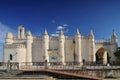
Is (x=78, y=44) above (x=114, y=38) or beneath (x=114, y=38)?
beneath

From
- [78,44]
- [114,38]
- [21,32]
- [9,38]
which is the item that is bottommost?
[78,44]

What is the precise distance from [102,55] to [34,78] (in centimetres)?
4448

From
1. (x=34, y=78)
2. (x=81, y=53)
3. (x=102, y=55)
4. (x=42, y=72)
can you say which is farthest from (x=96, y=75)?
(x=102, y=55)

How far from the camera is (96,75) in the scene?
49.8 metres

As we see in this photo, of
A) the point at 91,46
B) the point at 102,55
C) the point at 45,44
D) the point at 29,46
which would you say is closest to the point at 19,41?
the point at 29,46

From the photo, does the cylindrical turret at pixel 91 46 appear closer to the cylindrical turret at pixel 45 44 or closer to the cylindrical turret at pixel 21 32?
the cylindrical turret at pixel 45 44

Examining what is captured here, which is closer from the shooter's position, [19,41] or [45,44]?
[45,44]

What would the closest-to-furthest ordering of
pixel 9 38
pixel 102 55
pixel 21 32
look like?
pixel 9 38 → pixel 21 32 → pixel 102 55

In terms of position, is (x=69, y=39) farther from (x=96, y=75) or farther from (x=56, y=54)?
(x=96, y=75)

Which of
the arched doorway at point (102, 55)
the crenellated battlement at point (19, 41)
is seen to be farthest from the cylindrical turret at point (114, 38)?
the crenellated battlement at point (19, 41)

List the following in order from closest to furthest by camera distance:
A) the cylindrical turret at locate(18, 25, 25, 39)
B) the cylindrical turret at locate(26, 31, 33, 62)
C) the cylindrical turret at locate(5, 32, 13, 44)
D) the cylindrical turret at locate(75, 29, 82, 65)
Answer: the cylindrical turret at locate(26, 31, 33, 62)
the cylindrical turret at locate(75, 29, 82, 65)
the cylindrical turret at locate(5, 32, 13, 44)
the cylindrical turret at locate(18, 25, 25, 39)

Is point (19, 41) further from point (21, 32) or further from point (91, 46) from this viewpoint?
point (91, 46)

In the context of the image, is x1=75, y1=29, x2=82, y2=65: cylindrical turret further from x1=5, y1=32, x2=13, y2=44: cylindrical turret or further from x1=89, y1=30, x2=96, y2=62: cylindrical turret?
x1=5, y1=32, x2=13, y2=44: cylindrical turret

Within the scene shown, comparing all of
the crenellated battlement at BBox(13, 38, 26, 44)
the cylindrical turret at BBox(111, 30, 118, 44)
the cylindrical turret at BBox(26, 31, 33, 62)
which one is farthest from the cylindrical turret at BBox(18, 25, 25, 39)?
the cylindrical turret at BBox(111, 30, 118, 44)
